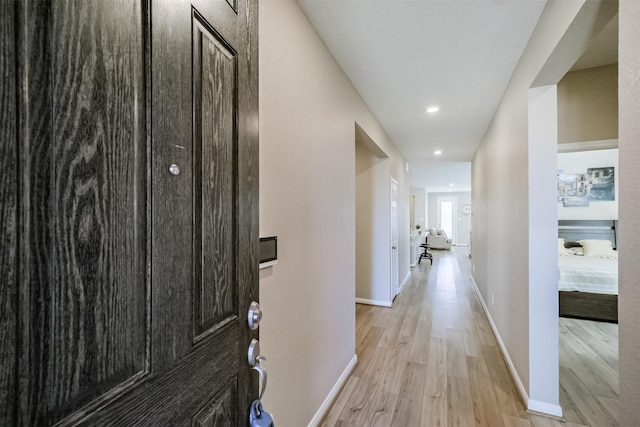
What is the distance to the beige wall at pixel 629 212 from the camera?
85 cm

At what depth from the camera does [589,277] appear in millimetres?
3654

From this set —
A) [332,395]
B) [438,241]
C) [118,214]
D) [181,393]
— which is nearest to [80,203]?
[118,214]

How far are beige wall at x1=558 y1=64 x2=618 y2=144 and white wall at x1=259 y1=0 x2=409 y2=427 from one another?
204 centimetres

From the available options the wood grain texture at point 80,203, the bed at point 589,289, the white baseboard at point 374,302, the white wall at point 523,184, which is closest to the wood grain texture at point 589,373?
the bed at point 589,289

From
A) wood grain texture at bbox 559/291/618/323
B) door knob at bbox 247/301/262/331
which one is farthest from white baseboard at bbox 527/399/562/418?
wood grain texture at bbox 559/291/618/323

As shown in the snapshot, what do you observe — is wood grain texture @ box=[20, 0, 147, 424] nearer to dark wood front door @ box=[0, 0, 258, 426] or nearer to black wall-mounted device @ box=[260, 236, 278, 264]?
dark wood front door @ box=[0, 0, 258, 426]

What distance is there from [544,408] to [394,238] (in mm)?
2883

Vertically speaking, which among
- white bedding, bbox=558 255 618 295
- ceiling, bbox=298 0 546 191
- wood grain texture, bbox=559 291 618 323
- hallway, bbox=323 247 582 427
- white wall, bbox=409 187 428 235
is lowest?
hallway, bbox=323 247 582 427

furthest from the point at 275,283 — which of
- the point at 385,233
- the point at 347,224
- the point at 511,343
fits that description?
the point at 385,233

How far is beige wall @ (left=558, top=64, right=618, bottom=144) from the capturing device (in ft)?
8.26

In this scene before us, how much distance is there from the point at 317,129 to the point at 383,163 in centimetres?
271

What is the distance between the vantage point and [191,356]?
63 centimetres

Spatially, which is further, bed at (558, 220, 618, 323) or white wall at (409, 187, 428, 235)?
white wall at (409, 187, 428, 235)

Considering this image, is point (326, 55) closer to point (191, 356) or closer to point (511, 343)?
point (191, 356)
